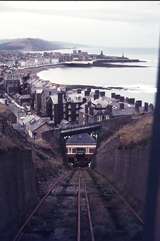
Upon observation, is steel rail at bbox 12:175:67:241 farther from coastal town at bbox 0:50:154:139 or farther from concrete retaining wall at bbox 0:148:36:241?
coastal town at bbox 0:50:154:139

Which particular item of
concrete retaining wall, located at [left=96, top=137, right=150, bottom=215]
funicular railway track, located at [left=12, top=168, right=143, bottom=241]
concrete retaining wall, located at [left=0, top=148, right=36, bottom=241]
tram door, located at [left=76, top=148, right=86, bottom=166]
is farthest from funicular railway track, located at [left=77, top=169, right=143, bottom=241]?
tram door, located at [left=76, top=148, right=86, bottom=166]

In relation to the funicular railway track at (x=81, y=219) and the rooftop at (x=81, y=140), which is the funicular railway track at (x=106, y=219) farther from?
the rooftop at (x=81, y=140)

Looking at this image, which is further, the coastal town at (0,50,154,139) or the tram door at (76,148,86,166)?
the coastal town at (0,50,154,139)

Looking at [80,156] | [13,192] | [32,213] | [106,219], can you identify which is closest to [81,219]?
[106,219]

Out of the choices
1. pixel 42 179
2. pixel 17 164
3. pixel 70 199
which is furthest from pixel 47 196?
pixel 42 179

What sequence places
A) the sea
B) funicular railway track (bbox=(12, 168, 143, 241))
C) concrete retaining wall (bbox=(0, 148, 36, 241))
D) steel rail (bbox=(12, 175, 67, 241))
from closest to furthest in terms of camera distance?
steel rail (bbox=(12, 175, 67, 241)) → funicular railway track (bbox=(12, 168, 143, 241)) → concrete retaining wall (bbox=(0, 148, 36, 241)) → the sea

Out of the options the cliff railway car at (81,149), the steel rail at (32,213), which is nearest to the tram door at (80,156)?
the cliff railway car at (81,149)
